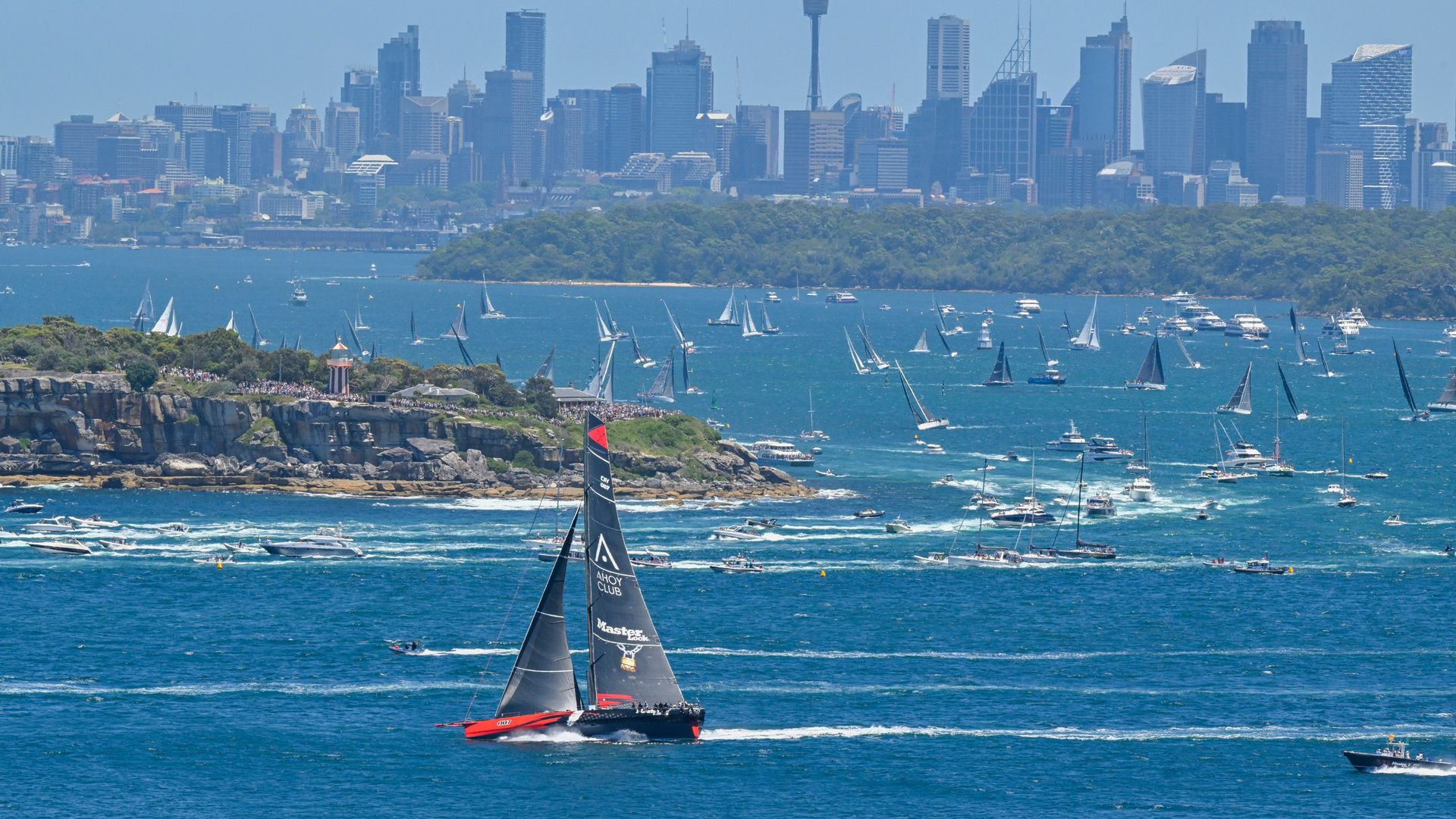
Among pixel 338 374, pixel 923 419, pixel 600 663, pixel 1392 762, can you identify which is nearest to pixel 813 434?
pixel 923 419

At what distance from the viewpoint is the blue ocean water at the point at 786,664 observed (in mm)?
69000

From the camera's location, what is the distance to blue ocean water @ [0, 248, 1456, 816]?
226ft

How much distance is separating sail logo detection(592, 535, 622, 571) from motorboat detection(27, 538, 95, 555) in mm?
40618

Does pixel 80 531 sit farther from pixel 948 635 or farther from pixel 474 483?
pixel 948 635

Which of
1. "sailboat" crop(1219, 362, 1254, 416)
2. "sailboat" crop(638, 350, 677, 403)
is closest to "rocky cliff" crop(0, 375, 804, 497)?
"sailboat" crop(638, 350, 677, 403)

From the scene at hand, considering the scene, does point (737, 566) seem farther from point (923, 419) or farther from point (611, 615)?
point (923, 419)

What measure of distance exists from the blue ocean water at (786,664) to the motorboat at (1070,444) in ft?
65.7

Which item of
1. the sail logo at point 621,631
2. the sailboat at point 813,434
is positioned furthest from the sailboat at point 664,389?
the sail logo at point 621,631

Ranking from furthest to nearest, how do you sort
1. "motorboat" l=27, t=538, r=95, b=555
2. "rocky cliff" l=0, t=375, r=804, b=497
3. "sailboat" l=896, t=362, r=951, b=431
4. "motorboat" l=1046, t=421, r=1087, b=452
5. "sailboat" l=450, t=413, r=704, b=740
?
"sailboat" l=896, t=362, r=951, b=431 → "motorboat" l=1046, t=421, r=1087, b=452 → "rocky cliff" l=0, t=375, r=804, b=497 → "motorboat" l=27, t=538, r=95, b=555 → "sailboat" l=450, t=413, r=704, b=740

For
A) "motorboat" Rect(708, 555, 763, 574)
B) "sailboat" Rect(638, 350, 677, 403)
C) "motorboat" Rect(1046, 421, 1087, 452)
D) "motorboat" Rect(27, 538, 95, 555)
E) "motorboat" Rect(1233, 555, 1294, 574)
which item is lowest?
"motorboat" Rect(1233, 555, 1294, 574)

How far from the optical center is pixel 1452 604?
323 feet

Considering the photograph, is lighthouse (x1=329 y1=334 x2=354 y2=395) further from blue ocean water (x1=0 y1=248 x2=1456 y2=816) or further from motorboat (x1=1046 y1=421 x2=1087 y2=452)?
motorboat (x1=1046 y1=421 x2=1087 y2=452)

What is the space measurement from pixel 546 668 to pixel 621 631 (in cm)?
248

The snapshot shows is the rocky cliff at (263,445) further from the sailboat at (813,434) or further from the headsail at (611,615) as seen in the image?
the headsail at (611,615)
